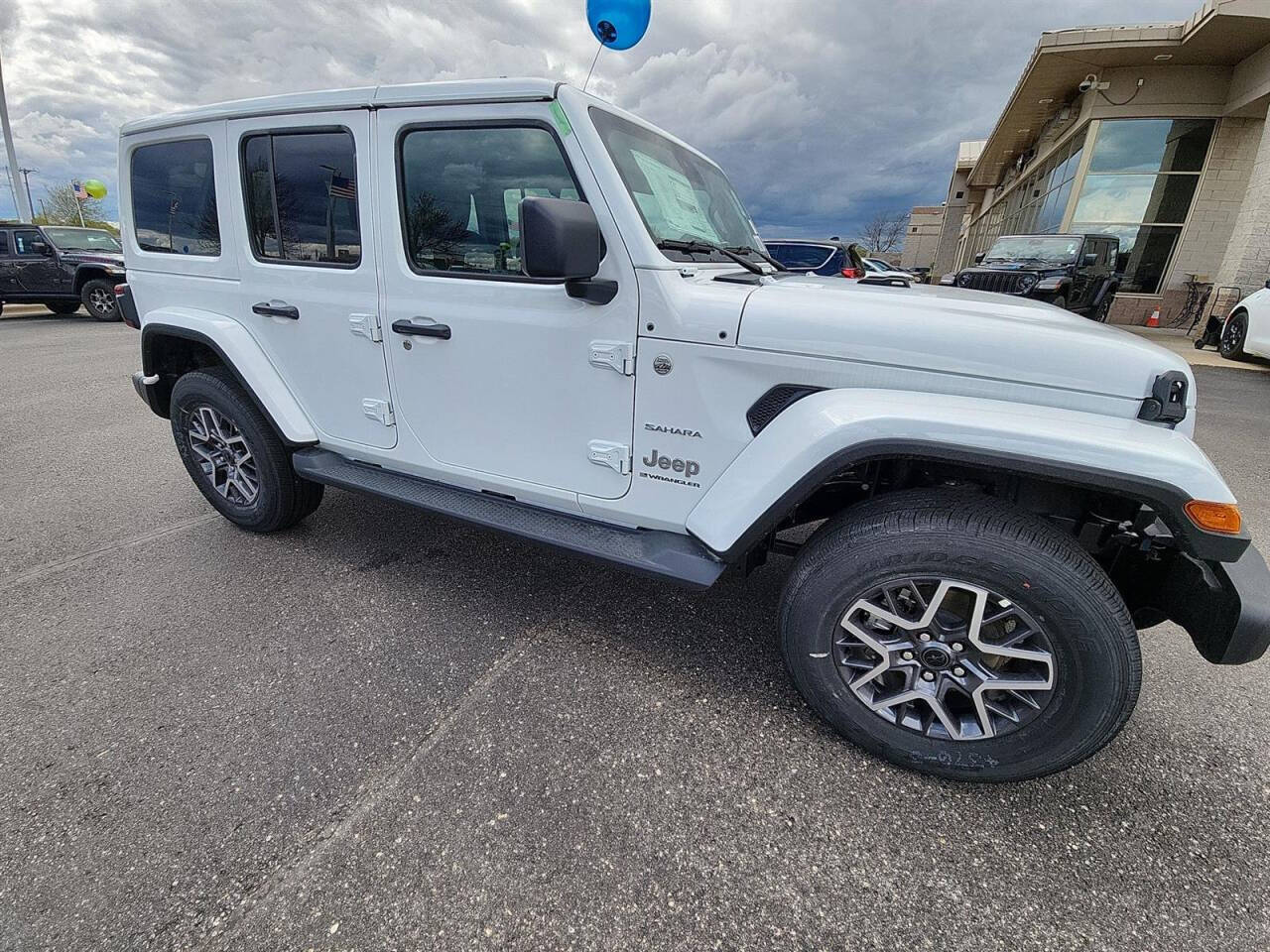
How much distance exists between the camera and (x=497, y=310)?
2.16 meters

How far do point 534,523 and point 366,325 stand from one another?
3.52 ft

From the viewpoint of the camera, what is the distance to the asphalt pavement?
4.73 ft

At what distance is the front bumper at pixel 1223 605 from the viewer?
1472 mm

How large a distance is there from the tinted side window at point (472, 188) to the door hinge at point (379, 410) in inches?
23.6

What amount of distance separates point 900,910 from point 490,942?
0.99 meters

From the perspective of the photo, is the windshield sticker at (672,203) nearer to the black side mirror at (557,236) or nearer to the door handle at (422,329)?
the black side mirror at (557,236)

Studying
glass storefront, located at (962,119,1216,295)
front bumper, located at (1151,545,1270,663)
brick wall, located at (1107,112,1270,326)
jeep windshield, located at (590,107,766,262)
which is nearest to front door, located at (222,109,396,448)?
jeep windshield, located at (590,107,766,262)

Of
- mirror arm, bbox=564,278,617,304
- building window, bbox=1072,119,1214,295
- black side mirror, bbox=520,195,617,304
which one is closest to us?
black side mirror, bbox=520,195,617,304

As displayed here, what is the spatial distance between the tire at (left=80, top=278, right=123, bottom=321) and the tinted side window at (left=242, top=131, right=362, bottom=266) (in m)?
12.5

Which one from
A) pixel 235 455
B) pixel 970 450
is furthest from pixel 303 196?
pixel 970 450

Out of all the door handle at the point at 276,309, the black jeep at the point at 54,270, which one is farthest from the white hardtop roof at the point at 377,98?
the black jeep at the point at 54,270

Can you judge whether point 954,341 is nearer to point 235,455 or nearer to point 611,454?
point 611,454

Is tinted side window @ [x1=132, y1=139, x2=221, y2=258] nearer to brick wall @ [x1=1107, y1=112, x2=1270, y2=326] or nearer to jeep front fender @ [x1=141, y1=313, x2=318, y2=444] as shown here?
Result: jeep front fender @ [x1=141, y1=313, x2=318, y2=444]

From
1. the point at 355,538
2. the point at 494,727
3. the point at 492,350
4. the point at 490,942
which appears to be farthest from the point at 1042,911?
the point at 355,538
